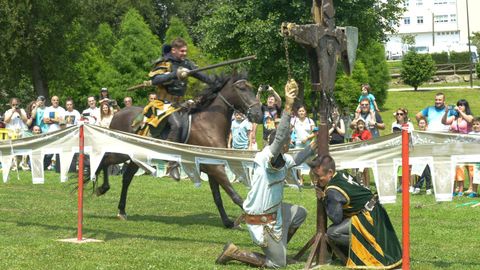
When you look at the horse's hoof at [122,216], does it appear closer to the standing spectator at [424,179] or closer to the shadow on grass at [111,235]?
the shadow on grass at [111,235]

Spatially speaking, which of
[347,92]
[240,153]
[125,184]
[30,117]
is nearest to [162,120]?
[125,184]

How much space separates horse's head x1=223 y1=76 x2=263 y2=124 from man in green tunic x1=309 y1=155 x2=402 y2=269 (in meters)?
3.63

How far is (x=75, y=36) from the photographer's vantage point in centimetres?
4425

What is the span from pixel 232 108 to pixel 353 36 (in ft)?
13.1

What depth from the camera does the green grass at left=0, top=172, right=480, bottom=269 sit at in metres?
9.94

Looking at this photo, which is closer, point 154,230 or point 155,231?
point 155,231

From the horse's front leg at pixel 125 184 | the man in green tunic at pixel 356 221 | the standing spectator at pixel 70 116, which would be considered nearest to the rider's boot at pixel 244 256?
the man in green tunic at pixel 356 221

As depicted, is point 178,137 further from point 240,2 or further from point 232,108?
point 240,2

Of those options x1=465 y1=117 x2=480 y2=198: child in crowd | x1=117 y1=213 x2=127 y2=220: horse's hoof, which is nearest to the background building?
x1=465 y1=117 x2=480 y2=198: child in crowd

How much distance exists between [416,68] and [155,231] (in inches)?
2006

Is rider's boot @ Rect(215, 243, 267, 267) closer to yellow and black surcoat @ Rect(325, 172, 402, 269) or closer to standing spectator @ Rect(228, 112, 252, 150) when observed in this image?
yellow and black surcoat @ Rect(325, 172, 402, 269)

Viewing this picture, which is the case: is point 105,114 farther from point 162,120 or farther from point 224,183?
point 224,183

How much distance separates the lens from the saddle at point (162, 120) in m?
13.6

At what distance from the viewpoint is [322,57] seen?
375 inches
